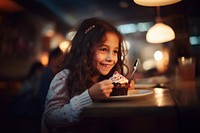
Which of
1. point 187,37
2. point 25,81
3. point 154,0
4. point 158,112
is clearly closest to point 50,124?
point 158,112

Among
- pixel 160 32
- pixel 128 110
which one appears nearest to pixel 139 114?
pixel 128 110

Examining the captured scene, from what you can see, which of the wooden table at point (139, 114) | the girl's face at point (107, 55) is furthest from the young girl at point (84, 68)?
the wooden table at point (139, 114)

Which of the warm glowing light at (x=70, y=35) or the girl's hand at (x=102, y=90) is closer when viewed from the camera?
the girl's hand at (x=102, y=90)

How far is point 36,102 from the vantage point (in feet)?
2.77

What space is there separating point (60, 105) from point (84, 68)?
0.14m

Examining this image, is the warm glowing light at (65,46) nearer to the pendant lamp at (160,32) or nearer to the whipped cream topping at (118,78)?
the whipped cream topping at (118,78)

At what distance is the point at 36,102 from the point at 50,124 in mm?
184

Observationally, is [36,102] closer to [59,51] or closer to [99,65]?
[59,51]

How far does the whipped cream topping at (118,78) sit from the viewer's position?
2.07ft

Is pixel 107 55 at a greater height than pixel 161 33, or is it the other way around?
pixel 161 33

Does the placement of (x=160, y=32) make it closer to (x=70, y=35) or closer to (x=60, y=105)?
(x=70, y=35)

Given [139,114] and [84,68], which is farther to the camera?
[84,68]

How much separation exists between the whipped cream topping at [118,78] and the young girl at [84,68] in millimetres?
21

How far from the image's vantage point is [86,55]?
703mm
